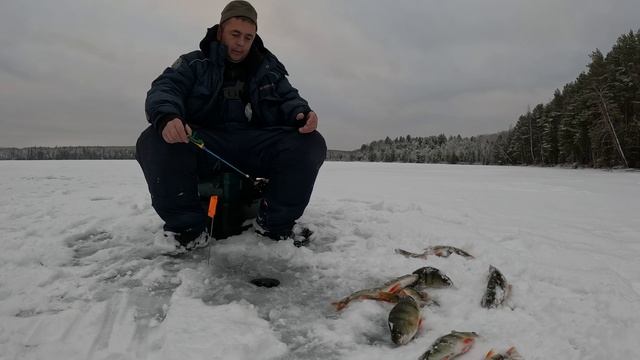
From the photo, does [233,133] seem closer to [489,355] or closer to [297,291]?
[297,291]

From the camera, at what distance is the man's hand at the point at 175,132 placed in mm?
2836

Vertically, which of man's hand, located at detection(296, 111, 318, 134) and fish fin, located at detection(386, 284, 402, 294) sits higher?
man's hand, located at detection(296, 111, 318, 134)

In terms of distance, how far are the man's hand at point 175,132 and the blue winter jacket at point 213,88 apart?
235mm

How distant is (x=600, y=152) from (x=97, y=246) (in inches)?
1728

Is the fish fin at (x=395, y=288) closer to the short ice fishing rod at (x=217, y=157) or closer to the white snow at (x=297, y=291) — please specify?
the white snow at (x=297, y=291)

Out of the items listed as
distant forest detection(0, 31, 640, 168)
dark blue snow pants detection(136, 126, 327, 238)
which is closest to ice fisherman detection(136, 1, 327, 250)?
dark blue snow pants detection(136, 126, 327, 238)

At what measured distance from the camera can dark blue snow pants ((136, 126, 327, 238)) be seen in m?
3.10

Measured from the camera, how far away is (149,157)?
122 inches

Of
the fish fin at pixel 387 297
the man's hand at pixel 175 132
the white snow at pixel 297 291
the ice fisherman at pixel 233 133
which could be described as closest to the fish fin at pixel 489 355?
the white snow at pixel 297 291

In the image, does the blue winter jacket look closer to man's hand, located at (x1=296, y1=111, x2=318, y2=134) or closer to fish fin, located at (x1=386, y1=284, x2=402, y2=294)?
man's hand, located at (x1=296, y1=111, x2=318, y2=134)

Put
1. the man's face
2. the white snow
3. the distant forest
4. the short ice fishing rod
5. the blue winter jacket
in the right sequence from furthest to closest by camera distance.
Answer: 1. the distant forest
2. the man's face
3. the blue winter jacket
4. the short ice fishing rod
5. the white snow

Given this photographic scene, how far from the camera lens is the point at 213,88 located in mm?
3492

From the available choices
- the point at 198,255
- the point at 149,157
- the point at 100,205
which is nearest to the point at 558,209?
the point at 198,255

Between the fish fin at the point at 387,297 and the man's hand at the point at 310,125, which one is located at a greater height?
the man's hand at the point at 310,125
